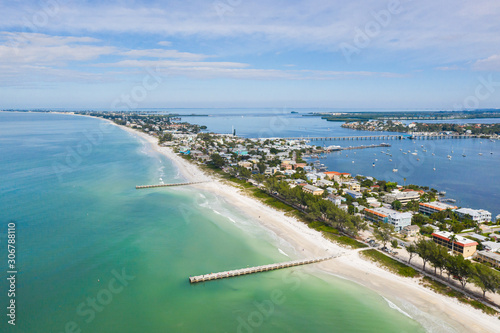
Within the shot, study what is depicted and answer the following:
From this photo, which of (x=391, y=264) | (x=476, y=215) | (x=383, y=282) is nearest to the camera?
(x=383, y=282)

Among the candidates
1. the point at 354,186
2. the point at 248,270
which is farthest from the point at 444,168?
the point at 248,270

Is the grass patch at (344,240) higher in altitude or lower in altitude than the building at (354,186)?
lower

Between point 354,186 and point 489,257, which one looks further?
point 354,186

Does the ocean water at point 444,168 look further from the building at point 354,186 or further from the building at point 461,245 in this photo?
the building at point 461,245

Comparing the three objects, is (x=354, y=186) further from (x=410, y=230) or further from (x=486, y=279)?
(x=486, y=279)

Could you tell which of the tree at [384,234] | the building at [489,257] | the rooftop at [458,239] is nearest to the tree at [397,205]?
the rooftop at [458,239]

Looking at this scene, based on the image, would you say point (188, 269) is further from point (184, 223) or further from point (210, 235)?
point (184, 223)
